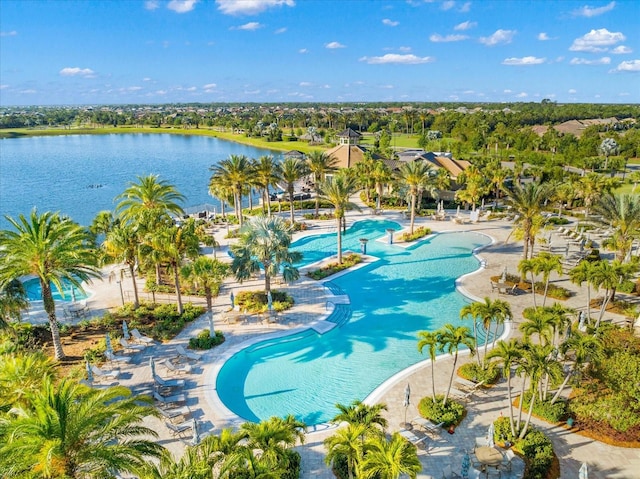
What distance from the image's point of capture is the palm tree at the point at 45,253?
17281mm

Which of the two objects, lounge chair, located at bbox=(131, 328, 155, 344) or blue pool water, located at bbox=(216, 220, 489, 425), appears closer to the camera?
blue pool water, located at bbox=(216, 220, 489, 425)

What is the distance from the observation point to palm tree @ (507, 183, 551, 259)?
26.4 meters

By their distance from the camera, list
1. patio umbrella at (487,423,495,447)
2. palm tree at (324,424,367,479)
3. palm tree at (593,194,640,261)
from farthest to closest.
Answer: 1. palm tree at (593,194,640,261)
2. patio umbrella at (487,423,495,447)
3. palm tree at (324,424,367,479)

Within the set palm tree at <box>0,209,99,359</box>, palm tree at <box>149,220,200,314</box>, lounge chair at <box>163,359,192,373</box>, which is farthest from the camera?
palm tree at <box>149,220,200,314</box>

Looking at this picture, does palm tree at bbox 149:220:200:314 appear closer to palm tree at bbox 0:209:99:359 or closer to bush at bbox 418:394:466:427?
palm tree at bbox 0:209:99:359

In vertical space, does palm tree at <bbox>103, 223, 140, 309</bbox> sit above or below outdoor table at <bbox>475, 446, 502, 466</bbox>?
above

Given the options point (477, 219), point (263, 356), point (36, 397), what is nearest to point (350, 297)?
point (263, 356)

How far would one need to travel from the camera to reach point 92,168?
90.0 meters

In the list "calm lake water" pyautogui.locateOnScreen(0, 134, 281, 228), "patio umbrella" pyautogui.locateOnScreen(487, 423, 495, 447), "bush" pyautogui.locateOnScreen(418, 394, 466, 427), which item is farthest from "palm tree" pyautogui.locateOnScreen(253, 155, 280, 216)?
"patio umbrella" pyautogui.locateOnScreen(487, 423, 495, 447)

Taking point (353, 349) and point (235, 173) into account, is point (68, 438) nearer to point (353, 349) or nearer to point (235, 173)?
point (353, 349)

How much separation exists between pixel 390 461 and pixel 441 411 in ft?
19.1

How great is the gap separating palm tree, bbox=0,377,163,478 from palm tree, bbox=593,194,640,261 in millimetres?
26272

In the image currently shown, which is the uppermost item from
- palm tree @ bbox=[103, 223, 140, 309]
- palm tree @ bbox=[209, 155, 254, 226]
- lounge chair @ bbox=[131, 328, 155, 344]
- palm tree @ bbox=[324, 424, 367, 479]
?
palm tree @ bbox=[209, 155, 254, 226]

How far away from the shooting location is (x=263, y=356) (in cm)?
1992
